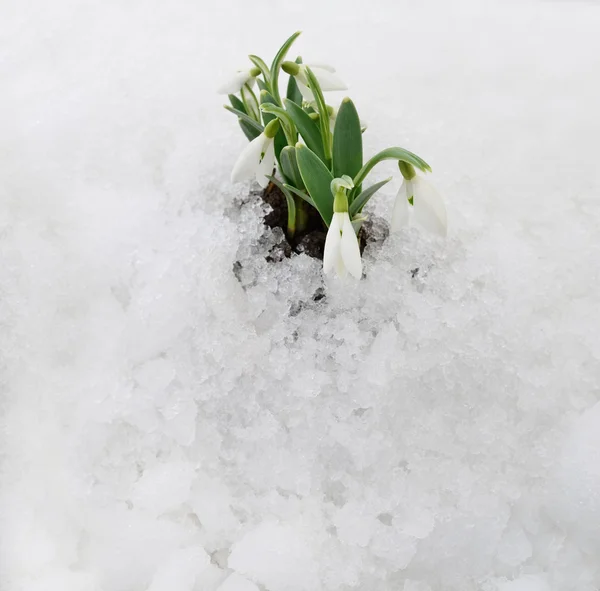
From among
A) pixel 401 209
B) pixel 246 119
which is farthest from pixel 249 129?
pixel 401 209

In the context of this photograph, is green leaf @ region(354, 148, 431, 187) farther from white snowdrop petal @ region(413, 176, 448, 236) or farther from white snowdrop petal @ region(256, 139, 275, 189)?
white snowdrop petal @ region(256, 139, 275, 189)

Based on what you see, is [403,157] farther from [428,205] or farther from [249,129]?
[249,129]

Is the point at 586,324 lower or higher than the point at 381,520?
higher

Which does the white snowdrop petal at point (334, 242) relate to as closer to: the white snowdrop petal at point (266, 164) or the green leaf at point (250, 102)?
the white snowdrop petal at point (266, 164)

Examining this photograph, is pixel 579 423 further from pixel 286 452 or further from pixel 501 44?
pixel 501 44

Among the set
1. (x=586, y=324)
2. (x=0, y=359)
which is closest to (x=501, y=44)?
(x=586, y=324)

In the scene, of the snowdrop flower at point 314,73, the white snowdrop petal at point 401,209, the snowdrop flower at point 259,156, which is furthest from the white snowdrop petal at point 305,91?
the white snowdrop petal at point 401,209
